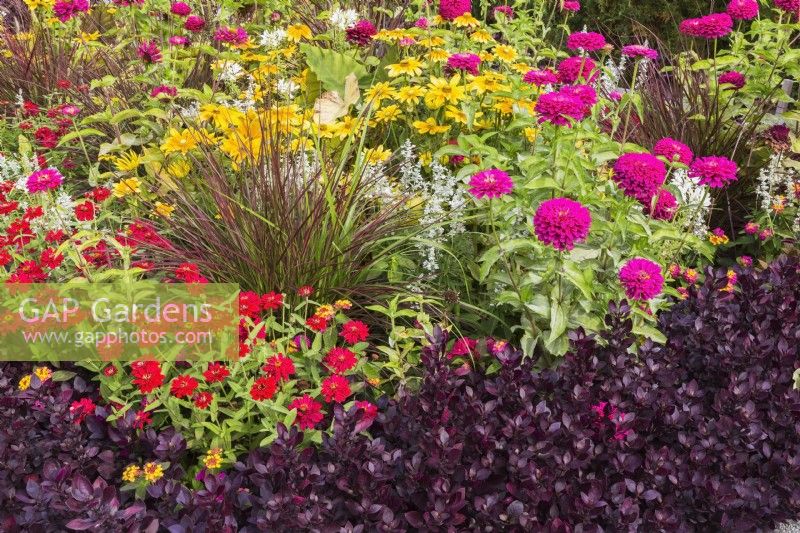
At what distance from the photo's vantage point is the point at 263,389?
202 cm

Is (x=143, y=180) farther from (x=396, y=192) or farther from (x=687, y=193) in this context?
(x=687, y=193)

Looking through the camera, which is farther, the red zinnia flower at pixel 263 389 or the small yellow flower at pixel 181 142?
the small yellow flower at pixel 181 142

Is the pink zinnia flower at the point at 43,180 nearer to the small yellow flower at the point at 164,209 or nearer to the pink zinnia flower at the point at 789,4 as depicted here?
the small yellow flower at the point at 164,209

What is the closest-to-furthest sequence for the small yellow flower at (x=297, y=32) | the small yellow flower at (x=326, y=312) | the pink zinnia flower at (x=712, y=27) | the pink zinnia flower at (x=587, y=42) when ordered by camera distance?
1. the small yellow flower at (x=326, y=312)
2. the pink zinnia flower at (x=587, y=42)
3. the pink zinnia flower at (x=712, y=27)
4. the small yellow flower at (x=297, y=32)

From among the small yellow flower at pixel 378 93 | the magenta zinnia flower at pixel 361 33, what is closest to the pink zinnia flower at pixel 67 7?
the magenta zinnia flower at pixel 361 33

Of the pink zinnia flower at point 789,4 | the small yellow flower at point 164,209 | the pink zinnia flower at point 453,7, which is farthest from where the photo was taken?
the pink zinnia flower at point 789,4

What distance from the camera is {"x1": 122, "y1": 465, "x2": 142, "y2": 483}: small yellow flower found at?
189 cm

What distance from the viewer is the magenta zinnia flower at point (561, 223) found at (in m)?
2.06

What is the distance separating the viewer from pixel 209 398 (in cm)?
204

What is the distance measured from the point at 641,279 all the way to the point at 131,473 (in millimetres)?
1441

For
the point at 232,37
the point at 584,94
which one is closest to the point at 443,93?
the point at 584,94

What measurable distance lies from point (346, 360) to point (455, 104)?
1.43m

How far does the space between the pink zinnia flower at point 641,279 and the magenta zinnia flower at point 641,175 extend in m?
0.20

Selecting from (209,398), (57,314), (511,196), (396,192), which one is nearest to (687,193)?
(511,196)
